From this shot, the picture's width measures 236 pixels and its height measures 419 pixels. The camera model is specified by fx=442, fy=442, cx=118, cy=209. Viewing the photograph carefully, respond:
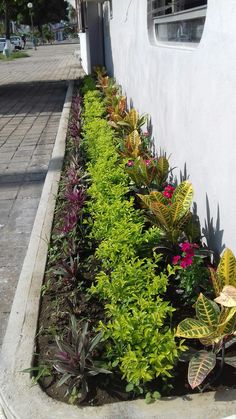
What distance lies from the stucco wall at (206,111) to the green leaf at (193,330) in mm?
650

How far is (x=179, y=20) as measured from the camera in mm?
4016

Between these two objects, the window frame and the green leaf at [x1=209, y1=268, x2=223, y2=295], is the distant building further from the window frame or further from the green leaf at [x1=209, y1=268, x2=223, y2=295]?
the green leaf at [x1=209, y1=268, x2=223, y2=295]

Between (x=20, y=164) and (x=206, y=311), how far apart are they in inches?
194

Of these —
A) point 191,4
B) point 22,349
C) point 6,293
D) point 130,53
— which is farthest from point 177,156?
point 130,53

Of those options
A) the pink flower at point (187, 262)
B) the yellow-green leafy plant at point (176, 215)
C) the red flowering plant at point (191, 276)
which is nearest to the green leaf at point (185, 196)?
the yellow-green leafy plant at point (176, 215)

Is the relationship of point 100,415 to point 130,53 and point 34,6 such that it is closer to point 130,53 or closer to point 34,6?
point 130,53

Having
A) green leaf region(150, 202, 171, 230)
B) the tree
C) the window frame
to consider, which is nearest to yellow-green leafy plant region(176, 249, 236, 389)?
green leaf region(150, 202, 171, 230)

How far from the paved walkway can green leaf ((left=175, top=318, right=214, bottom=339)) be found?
132 cm

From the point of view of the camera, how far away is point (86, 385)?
86.6 inches

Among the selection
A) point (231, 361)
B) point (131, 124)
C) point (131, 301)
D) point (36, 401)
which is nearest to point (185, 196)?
point (131, 301)

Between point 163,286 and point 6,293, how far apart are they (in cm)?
151

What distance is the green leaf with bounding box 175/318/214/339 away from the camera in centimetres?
222

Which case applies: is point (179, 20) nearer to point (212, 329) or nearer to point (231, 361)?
point (212, 329)

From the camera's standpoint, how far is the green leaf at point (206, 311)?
90.2 inches
